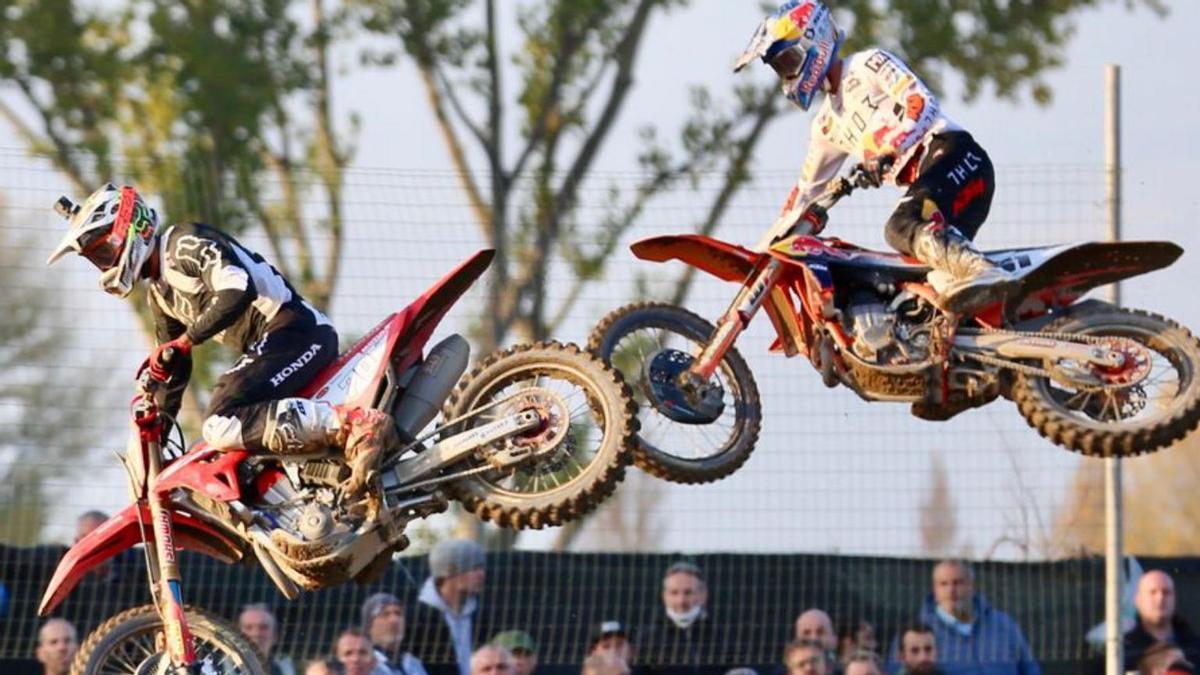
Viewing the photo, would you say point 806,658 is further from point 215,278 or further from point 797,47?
point 215,278

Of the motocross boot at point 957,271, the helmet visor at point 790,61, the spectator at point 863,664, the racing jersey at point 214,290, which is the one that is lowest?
the spectator at point 863,664

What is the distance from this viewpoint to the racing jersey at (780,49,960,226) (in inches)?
505

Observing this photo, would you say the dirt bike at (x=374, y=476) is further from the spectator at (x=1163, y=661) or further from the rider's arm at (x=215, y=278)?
the spectator at (x=1163, y=661)

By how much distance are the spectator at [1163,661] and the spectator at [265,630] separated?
13.5ft

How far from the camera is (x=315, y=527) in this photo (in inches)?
472

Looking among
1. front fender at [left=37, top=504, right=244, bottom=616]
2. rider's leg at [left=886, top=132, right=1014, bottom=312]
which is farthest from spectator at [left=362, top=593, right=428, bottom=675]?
rider's leg at [left=886, top=132, right=1014, bottom=312]

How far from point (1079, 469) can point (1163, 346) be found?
2.12 meters

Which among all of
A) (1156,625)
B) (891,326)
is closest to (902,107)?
(891,326)

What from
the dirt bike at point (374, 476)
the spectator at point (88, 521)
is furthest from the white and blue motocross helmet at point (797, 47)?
the spectator at point (88, 521)

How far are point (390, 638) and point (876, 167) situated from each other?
3.35 metres

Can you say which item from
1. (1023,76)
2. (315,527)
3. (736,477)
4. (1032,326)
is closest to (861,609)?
(736,477)

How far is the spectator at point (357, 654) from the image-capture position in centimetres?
1412

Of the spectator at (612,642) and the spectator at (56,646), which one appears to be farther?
the spectator at (612,642)

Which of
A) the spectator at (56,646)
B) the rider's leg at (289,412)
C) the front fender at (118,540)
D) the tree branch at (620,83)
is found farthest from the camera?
the tree branch at (620,83)
